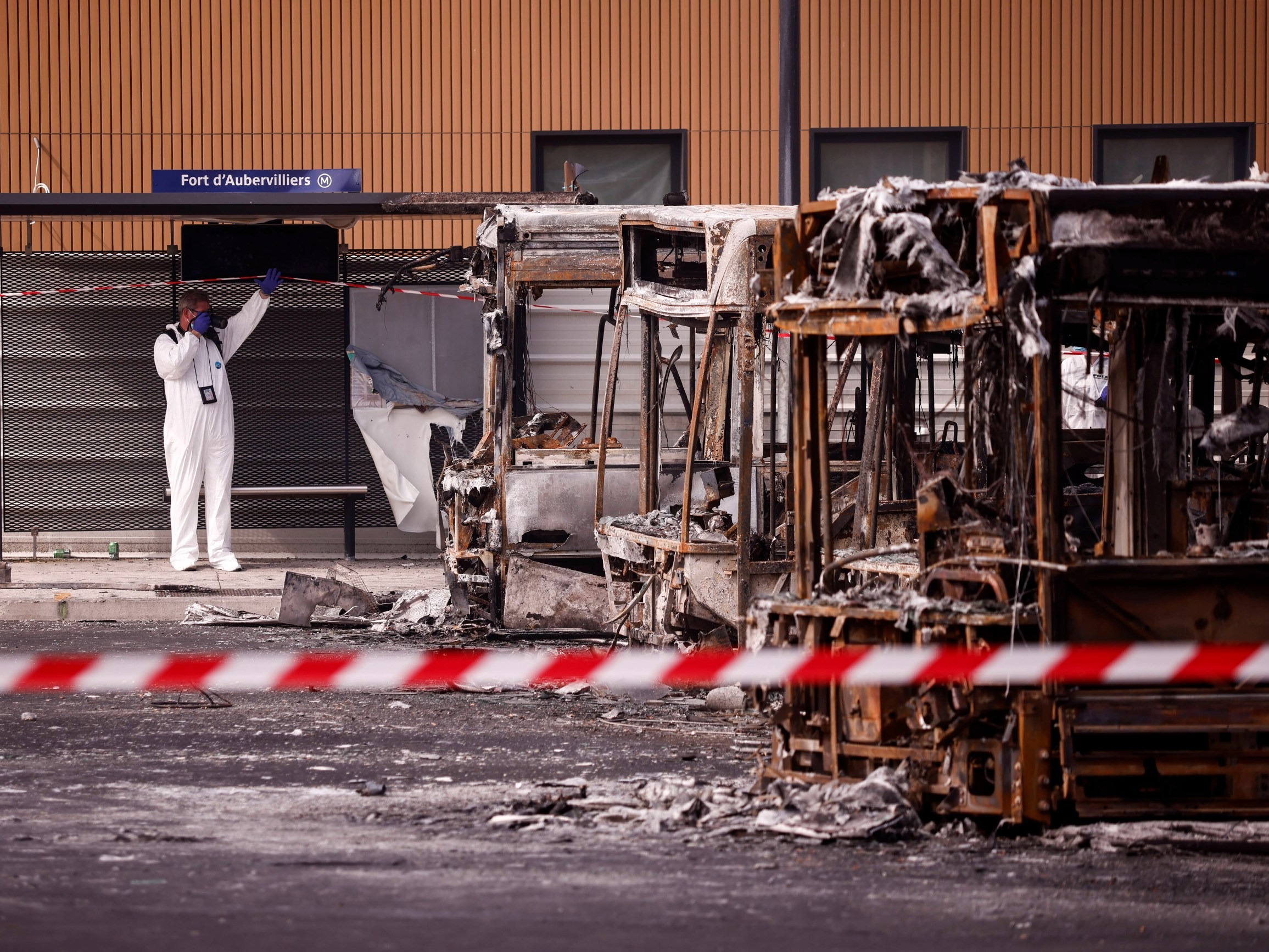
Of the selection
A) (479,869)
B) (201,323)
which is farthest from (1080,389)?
(479,869)

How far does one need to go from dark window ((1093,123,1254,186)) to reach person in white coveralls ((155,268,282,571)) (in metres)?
8.58

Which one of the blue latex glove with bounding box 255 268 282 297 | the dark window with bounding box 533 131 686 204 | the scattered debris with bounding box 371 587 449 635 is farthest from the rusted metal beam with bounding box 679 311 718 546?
the dark window with bounding box 533 131 686 204

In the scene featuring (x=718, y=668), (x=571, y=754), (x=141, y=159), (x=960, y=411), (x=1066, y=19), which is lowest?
(x=571, y=754)

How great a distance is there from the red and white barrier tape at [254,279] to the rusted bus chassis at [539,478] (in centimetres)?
415

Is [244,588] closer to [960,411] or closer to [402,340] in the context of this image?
[402,340]

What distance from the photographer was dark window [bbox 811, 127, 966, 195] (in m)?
18.9

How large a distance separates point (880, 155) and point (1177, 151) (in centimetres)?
308

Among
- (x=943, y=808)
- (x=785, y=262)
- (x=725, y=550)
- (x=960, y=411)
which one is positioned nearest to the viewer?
(x=943, y=808)

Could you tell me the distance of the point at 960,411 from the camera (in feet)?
47.8

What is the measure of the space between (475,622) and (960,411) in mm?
4387

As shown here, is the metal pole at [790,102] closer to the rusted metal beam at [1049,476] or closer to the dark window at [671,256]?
the dark window at [671,256]

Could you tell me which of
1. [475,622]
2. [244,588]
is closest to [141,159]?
[244,588]

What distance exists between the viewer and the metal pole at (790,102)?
1409 cm

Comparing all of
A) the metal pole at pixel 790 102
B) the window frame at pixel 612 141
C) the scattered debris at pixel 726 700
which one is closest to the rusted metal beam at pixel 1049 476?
the scattered debris at pixel 726 700
